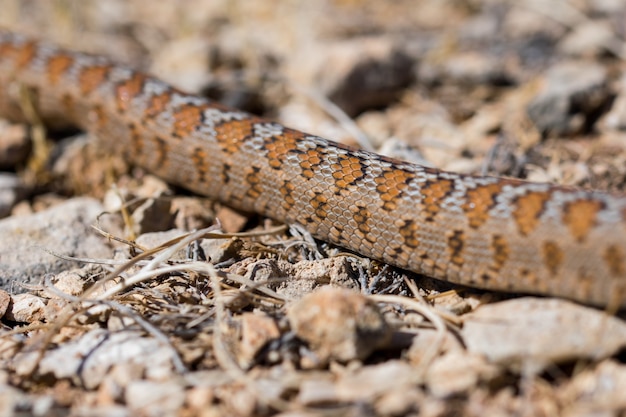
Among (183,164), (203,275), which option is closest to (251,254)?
(203,275)

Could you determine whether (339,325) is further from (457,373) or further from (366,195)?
(366,195)

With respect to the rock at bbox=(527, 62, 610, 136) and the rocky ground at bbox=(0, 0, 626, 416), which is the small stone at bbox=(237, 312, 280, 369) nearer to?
the rocky ground at bbox=(0, 0, 626, 416)

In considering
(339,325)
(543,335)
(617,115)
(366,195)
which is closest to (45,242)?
(366,195)

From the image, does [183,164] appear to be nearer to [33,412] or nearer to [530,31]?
[33,412]

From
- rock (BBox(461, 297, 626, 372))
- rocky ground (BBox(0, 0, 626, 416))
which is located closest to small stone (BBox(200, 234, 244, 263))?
rocky ground (BBox(0, 0, 626, 416))

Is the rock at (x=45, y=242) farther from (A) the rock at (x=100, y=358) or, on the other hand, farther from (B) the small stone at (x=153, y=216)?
(A) the rock at (x=100, y=358)
